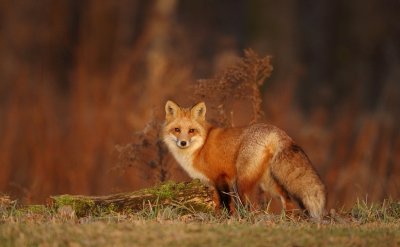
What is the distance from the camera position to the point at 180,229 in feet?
18.6

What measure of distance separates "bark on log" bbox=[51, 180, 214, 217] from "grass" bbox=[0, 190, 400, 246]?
109 mm

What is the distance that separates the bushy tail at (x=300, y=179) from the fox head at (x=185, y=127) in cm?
102

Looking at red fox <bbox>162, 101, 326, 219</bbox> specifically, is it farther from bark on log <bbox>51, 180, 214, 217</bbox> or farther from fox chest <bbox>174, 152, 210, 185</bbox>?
bark on log <bbox>51, 180, 214, 217</bbox>

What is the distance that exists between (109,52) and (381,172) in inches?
390

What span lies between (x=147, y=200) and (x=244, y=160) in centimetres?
108

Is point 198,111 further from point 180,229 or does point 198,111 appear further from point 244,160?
point 180,229

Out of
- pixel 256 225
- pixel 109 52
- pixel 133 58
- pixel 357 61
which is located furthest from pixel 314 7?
pixel 256 225

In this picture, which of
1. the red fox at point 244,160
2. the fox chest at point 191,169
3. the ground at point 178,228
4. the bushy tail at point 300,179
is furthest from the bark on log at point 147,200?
the bushy tail at point 300,179

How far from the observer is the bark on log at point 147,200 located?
22.5 feet

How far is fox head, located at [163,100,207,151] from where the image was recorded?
800 cm

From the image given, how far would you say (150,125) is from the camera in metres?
8.90

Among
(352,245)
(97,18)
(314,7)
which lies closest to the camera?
(352,245)

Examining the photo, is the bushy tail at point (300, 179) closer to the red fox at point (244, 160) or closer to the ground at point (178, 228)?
the red fox at point (244, 160)

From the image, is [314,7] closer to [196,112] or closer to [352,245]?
[196,112]
